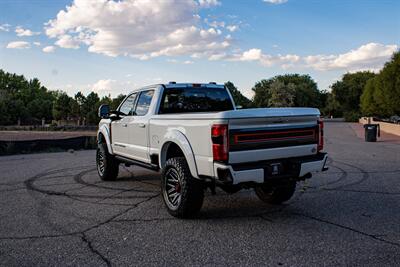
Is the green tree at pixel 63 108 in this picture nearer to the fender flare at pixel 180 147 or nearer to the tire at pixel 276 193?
the fender flare at pixel 180 147

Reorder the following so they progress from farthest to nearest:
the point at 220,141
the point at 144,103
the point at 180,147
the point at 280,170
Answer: the point at 144,103 → the point at 180,147 → the point at 280,170 → the point at 220,141

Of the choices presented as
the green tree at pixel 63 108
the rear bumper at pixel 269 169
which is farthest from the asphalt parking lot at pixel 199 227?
the green tree at pixel 63 108

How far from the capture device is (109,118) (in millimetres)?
8961

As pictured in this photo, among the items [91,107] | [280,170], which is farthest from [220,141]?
[91,107]

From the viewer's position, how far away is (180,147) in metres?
5.82

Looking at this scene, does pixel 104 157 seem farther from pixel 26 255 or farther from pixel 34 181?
pixel 26 255

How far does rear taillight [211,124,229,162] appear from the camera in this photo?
5.03 m

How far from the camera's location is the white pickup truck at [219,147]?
5105 mm

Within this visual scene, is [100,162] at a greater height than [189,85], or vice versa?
[189,85]

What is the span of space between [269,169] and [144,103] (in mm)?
3212

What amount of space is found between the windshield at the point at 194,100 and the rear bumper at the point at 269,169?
238 centimetres

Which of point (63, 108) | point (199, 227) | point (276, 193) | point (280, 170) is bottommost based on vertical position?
point (199, 227)

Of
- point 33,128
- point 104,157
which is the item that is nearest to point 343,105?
point 33,128

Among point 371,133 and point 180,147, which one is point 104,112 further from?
point 371,133
